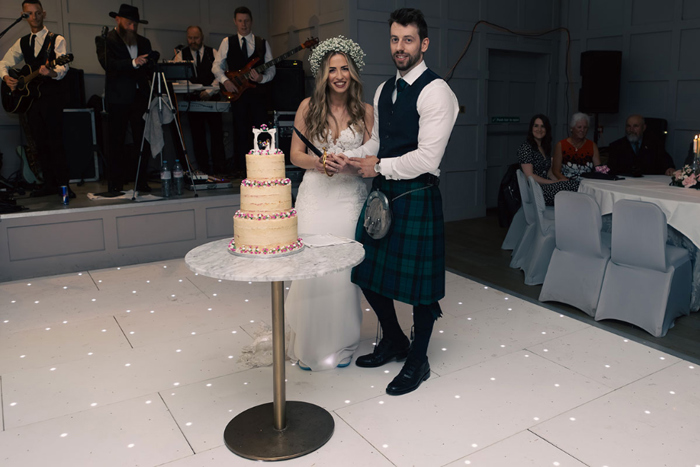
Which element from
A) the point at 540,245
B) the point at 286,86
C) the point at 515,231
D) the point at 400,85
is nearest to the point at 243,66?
the point at 286,86

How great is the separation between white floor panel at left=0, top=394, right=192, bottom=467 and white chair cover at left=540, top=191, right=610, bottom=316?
260cm

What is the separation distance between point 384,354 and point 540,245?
1.99 meters

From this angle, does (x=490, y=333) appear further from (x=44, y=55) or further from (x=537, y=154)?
(x=44, y=55)

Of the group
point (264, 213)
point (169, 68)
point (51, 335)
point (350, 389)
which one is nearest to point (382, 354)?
point (350, 389)

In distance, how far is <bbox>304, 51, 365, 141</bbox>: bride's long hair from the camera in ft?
9.09

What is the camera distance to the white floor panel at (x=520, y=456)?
87.4 inches

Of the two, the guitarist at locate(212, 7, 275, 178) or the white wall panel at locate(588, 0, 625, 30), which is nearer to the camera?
the guitarist at locate(212, 7, 275, 178)

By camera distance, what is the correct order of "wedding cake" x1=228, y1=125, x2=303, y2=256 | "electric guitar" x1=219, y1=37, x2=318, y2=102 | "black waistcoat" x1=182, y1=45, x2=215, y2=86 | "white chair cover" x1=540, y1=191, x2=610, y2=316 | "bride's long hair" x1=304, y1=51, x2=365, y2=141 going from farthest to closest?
"black waistcoat" x1=182, y1=45, x2=215, y2=86 → "electric guitar" x1=219, y1=37, x2=318, y2=102 → "white chair cover" x1=540, y1=191, x2=610, y2=316 → "bride's long hair" x1=304, y1=51, x2=365, y2=141 → "wedding cake" x1=228, y1=125, x2=303, y2=256

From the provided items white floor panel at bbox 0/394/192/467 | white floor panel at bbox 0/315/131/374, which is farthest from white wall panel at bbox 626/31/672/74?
Answer: white floor panel at bbox 0/394/192/467

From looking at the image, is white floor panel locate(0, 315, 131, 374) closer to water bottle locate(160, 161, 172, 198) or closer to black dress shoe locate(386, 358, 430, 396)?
black dress shoe locate(386, 358, 430, 396)

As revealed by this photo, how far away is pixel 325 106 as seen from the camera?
2.82 meters

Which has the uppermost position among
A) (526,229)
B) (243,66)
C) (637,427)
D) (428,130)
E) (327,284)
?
(243,66)

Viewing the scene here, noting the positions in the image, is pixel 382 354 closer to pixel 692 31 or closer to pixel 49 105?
pixel 49 105

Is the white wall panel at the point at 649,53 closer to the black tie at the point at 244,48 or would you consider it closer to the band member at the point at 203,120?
the black tie at the point at 244,48
